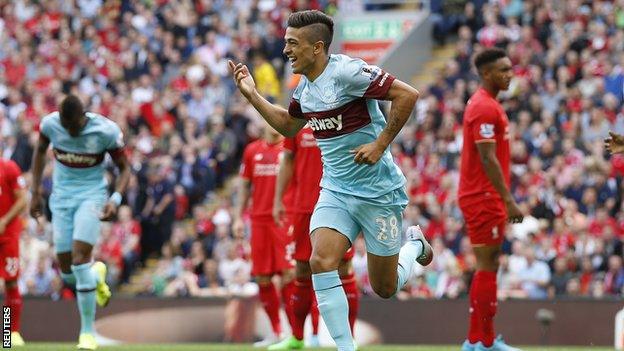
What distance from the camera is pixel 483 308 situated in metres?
13.1

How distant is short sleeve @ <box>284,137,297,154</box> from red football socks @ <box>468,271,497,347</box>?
2440 mm

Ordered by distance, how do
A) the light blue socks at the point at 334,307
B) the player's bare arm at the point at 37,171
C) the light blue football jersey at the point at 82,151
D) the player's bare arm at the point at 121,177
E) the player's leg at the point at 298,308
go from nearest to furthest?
1. the light blue socks at the point at 334,307
2. the player's leg at the point at 298,308
3. the player's bare arm at the point at 121,177
4. the light blue football jersey at the point at 82,151
5. the player's bare arm at the point at 37,171

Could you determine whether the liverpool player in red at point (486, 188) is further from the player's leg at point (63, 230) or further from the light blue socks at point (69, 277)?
the light blue socks at point (69, 277)

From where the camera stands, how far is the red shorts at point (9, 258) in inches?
630

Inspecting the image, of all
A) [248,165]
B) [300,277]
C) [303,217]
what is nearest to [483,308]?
[300,277]

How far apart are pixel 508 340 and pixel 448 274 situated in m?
2.74

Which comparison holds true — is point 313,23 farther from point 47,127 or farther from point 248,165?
point 248,165

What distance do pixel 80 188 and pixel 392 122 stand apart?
528 centimetres

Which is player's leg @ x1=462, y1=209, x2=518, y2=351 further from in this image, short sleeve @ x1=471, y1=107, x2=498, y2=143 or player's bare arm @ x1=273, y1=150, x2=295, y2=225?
player's bare arm @ x1=273, y1=150, x2=295, y2=225

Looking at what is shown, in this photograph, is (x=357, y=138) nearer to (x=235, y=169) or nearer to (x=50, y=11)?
(x=235, y=169)

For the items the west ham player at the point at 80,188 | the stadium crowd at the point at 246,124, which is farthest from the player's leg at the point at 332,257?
the stadium crowd at the point at 246,124

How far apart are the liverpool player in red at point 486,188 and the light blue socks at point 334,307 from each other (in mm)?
2751

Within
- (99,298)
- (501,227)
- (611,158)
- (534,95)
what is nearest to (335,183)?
(501,227)

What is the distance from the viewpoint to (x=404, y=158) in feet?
77.1
